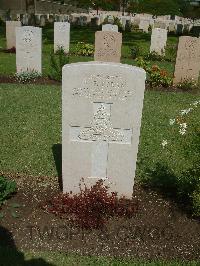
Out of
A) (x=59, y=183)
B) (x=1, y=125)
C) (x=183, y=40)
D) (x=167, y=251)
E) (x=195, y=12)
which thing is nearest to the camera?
(x=167, y=251)

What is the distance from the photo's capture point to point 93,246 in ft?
13.4

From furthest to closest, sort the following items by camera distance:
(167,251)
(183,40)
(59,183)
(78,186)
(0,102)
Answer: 1. (183,40)
2. (0,102)
3. (59,183)
4. (78,186)
5. (167,251)

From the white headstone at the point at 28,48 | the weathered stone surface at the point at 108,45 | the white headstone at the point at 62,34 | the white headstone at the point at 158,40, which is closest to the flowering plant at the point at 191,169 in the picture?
the weathered stone surface at the point at 108,45

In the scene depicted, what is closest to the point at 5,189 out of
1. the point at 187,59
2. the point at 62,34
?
the point at 187,59

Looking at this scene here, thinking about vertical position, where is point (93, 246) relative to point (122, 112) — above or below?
below

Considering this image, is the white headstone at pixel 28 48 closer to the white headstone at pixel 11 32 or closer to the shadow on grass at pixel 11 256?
the white headstone at pixel 11 32

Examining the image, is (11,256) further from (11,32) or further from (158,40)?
(158,40)

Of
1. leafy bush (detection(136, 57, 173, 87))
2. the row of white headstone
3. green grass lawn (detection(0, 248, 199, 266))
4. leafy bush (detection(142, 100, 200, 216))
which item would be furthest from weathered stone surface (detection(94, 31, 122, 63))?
green grass lawn (detection(0, 248, 199, 266))

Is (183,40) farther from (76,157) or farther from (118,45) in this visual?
(76,157)

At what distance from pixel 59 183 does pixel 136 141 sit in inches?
62.2

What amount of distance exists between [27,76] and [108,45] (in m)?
2.90

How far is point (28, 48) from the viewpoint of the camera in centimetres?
1208

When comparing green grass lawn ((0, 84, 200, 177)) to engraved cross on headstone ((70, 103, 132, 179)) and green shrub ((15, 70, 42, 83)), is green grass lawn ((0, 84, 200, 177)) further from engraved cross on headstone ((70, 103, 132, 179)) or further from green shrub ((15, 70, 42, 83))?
engraved cross on headstone ((70, 103, 132, 179))

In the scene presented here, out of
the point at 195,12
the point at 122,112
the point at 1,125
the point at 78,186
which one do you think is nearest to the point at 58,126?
the point at 1,125
